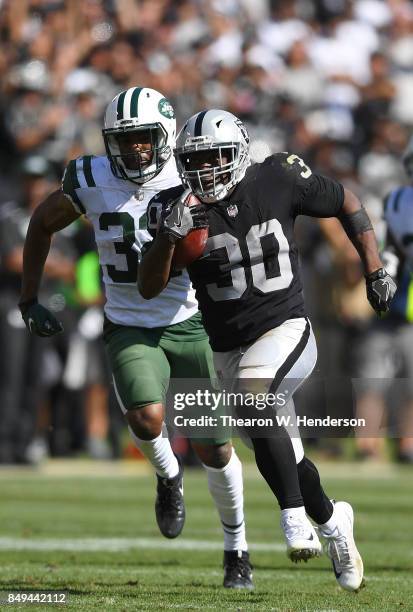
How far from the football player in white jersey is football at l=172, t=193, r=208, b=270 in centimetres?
70

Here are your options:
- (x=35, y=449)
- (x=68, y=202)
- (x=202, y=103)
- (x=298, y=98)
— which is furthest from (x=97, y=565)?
(x=298, y=98)

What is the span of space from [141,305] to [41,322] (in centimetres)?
46

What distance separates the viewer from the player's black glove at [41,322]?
5914 mm

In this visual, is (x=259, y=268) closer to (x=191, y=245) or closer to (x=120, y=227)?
(x=191, y=245)

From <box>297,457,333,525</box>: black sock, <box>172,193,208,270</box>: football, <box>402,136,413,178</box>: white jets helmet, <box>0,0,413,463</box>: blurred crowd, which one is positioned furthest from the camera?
<box>0,0,413,463</box>: blurred crowd

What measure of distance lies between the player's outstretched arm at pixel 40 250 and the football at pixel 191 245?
103 centimetres

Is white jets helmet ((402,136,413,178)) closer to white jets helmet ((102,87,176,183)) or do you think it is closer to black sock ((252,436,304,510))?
white jets helmet ((102,87,176,183))

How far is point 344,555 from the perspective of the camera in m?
5.21

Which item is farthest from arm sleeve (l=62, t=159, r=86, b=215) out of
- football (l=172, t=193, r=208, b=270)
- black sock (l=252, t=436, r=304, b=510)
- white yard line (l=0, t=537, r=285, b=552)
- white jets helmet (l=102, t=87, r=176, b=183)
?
white yard line (l=0, t=537, r=285, b=552)

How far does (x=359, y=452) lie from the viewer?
12500 millimetres

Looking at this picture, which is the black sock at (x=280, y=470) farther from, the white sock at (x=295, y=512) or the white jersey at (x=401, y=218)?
the white jersey at (x=401, y=218)

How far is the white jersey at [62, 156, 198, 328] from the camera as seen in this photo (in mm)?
5840

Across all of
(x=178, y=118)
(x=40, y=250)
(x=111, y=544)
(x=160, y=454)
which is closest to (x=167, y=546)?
(x=111, y=544)

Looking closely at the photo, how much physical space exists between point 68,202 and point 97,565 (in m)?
1.85
